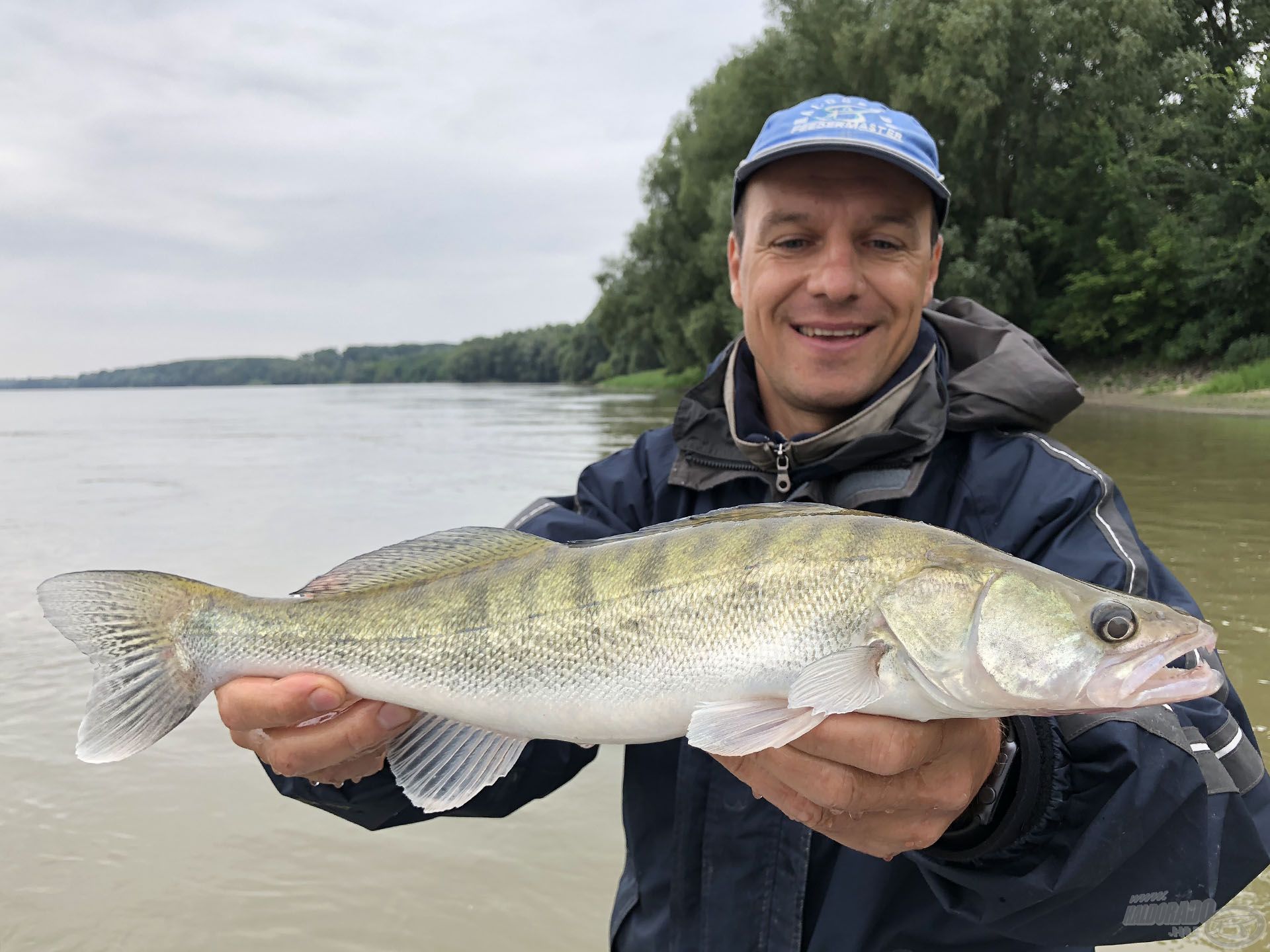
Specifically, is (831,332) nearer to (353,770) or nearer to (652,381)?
(353,770)

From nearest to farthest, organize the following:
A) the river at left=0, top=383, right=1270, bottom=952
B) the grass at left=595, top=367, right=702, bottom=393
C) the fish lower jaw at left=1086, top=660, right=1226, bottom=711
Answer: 1. the fish lower jaw at left=1086, top=660, right=1226, bottom=711
2. the river at left=0, top=383, right=1270, bottom=952
3. the grass at left=595, top=367, right=702, bottom=393


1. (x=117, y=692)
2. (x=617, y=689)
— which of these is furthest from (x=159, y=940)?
(x=617, y=689)

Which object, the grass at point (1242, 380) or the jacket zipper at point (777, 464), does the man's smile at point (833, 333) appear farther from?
the grass at point (1242, 380)

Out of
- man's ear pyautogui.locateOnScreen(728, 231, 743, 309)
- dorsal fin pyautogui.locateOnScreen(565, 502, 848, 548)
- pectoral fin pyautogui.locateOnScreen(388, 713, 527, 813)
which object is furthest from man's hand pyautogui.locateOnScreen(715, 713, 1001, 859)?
man's ear pyautogui.locateOnScreen(728, 231, 743, 309)

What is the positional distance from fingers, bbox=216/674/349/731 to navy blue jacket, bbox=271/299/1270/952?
27 centimetres

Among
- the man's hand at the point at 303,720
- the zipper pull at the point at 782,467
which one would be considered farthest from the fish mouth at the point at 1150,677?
the man's hand at the point at 303,720

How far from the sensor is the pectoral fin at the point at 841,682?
166 centimetres

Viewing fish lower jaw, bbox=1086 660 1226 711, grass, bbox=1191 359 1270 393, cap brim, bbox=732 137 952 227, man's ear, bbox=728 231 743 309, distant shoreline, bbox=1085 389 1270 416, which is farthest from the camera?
grass, bbox=1191 359 1270 393

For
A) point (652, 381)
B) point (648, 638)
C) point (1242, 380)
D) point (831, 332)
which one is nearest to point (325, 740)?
point (648, 638)

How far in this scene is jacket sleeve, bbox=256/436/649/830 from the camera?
2.24 m

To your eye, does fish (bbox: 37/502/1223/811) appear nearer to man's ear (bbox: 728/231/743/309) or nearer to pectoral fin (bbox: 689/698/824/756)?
pectoral fin (bbox: 689/698/824/756)

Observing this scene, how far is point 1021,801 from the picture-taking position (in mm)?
1715

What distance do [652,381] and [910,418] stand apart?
57005 millimetres

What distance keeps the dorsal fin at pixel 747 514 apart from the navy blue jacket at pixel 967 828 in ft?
1.24
